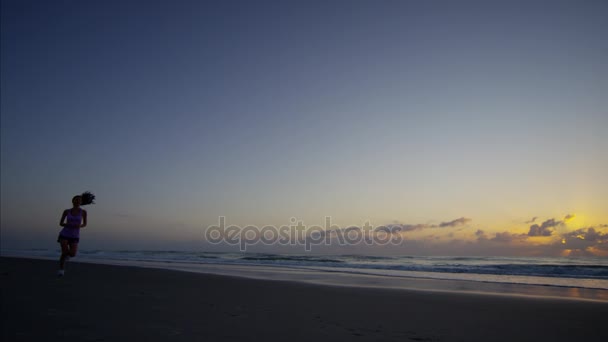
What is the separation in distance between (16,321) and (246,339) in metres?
2.89

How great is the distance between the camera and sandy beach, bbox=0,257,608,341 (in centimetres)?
441

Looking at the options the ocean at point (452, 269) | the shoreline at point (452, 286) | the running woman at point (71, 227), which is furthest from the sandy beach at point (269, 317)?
the ocean at point (452, 269)

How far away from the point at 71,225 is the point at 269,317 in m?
6.56

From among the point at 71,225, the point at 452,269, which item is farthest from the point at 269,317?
the point at 452,269

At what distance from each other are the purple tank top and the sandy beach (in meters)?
1.56

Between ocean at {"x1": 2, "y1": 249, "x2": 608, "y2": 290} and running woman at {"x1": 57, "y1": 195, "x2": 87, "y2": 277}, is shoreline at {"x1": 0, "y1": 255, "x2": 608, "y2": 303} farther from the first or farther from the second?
running woman at {"x1": 57, "y1": 195, "x2": 87, "y2": 277}

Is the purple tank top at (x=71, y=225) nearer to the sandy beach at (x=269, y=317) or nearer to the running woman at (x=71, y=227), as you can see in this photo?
the running woman at (x=71, y=227)

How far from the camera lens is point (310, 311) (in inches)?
258

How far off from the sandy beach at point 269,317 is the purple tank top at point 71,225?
156 cm

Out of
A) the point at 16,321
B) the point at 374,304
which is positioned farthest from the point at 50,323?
the point at 374,304

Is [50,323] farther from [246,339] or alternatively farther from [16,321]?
[246,339]

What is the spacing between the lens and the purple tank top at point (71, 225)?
9266 millimetres

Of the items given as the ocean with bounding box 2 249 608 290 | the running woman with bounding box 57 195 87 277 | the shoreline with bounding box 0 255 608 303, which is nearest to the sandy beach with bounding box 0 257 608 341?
the running woman with bounding box 57 195 87 277

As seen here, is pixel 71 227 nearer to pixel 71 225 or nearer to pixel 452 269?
pixel 71 225
